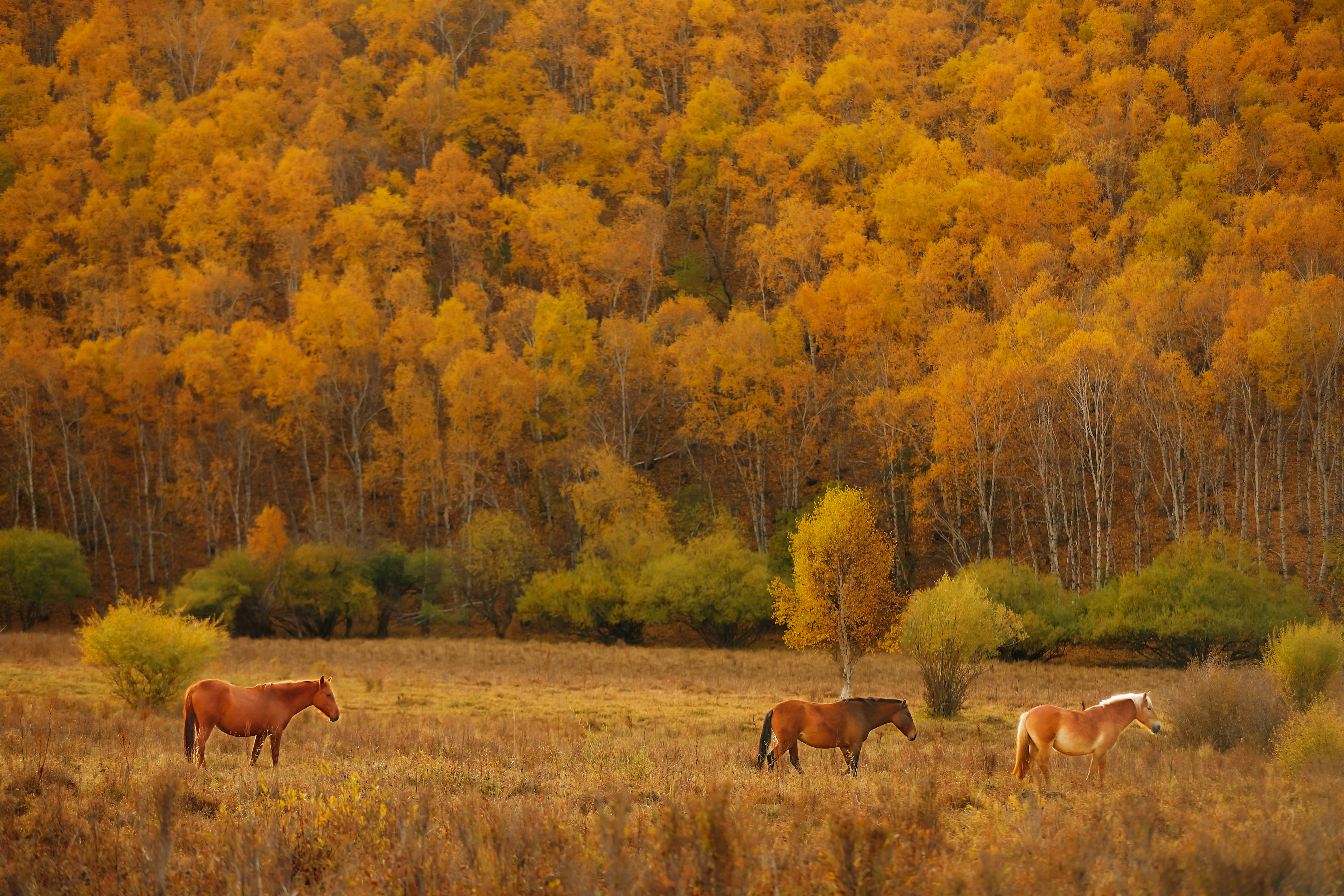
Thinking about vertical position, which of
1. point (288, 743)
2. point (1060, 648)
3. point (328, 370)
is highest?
point (328, 370)

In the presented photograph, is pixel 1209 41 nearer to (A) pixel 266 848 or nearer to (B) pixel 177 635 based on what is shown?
(B) pixel 177 635

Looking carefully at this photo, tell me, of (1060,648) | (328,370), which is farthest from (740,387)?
(328,370)

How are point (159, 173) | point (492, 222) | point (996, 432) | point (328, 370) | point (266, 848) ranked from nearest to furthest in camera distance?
1. point (266, 848)
2. point (996, 432)
3. point (328, 370)
4. point (492, 222)
5. point (159, 173)

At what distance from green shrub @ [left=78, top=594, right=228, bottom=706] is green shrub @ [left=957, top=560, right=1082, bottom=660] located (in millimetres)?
25247

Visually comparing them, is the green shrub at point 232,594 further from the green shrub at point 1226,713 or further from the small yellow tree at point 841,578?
the green shrub at point 1226,713

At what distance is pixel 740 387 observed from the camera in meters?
48.0

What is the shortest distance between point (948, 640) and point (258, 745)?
15044mm

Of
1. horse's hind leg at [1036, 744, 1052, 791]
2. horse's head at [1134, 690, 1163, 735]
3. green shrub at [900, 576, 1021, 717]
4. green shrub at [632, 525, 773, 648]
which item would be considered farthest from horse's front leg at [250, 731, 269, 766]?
green shrub at [632, 525, 773, 648]

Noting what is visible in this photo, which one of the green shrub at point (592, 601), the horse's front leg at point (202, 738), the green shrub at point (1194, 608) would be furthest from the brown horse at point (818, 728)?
the green shrub at point (592, 601)

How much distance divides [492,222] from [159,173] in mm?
27821

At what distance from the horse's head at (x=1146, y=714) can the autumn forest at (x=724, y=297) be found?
89.3ft

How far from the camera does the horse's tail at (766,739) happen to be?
12.6m

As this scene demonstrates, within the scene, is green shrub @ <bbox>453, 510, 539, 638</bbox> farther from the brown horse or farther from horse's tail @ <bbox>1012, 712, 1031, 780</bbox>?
horse's tail @ <bbox>1012, 712, 1031, 780</bbox>

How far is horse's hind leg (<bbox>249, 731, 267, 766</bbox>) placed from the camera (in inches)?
492
